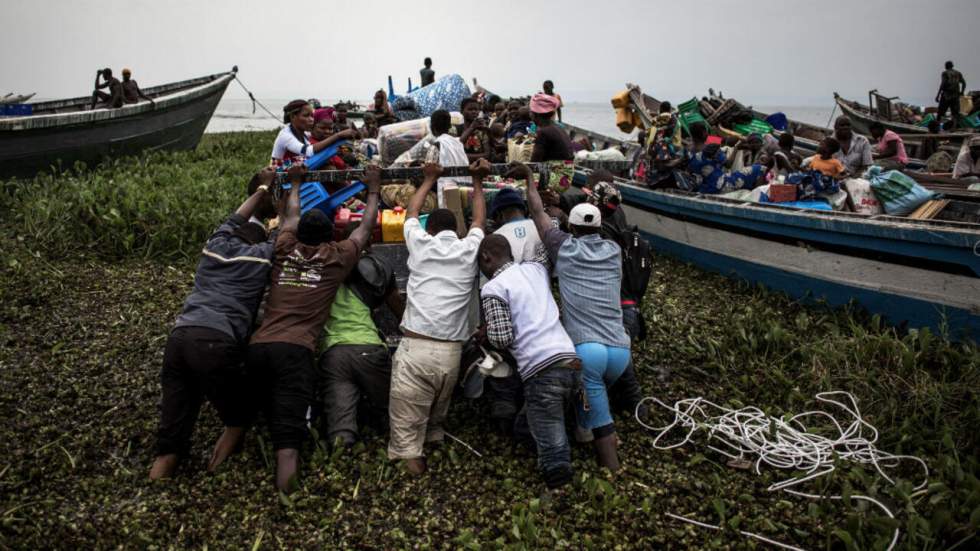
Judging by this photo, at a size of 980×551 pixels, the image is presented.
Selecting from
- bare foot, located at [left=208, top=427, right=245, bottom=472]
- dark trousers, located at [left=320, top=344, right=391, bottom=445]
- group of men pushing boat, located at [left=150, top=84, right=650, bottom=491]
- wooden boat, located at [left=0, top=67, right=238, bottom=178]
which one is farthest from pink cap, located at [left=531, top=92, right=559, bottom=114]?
wooden boat, located at [left=0, top=67, right=238, bottom=178]

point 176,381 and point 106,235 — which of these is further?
point 106,235

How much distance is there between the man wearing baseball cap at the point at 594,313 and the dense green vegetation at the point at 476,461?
0.31 m

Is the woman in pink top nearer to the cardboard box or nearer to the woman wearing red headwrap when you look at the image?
the cardboard box

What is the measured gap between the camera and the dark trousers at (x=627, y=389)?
14.8ft

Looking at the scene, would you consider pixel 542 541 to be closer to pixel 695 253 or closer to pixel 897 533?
pixel 897 533

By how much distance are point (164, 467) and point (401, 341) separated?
157cm

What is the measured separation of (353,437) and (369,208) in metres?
1.52

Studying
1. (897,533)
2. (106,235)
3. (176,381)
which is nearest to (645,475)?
(897,533)

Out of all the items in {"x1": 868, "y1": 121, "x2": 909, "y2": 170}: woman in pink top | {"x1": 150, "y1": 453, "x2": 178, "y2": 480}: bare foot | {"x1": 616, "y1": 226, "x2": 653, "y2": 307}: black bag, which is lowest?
{"x1": 150, "y1": 453, "x2": 178, "y2": 480}: bare foot

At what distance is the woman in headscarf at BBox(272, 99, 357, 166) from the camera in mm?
6027

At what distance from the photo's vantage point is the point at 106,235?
7.16 meters

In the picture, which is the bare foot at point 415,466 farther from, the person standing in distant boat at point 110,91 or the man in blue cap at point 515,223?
the person standing in distant boat at point 110,91

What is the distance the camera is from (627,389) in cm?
452

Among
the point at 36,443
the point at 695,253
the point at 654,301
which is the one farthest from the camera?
the point at 695,253
